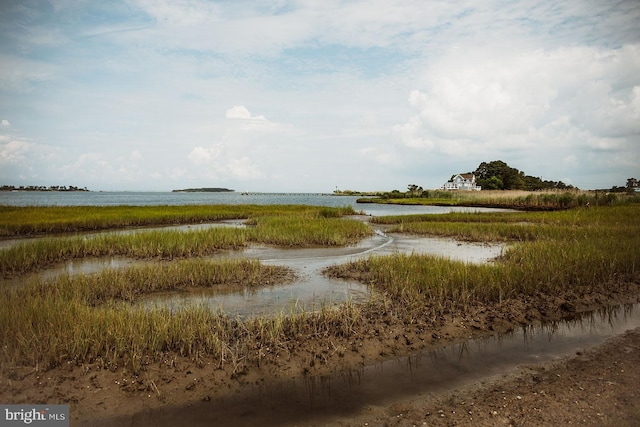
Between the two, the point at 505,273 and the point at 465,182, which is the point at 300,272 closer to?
the point at 505,273

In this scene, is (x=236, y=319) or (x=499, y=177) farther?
(x=499, y=177)

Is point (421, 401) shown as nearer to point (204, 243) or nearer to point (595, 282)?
point (595, 282)

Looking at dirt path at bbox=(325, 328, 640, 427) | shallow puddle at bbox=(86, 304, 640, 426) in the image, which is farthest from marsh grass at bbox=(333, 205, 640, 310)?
dirt path at bbox=(325, 328, 640, 427)

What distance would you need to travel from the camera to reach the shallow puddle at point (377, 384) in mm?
4977

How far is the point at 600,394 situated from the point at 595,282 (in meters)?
6.74

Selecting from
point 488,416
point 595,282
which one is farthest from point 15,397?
point 595,282

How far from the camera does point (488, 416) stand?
4746 millimetres

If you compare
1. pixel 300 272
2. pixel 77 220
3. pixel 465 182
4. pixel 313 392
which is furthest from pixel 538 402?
pixel 465 182

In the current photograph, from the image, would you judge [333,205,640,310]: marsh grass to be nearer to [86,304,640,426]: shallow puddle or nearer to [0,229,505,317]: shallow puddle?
[0,229,505,317]: shallow puddle

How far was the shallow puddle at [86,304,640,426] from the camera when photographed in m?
4.98

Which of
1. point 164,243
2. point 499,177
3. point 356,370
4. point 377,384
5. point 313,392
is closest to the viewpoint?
point 313,392

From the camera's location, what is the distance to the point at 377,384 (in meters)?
5.78

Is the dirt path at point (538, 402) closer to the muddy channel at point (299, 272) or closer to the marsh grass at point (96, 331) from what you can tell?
the marsh grass at point (96, 331)

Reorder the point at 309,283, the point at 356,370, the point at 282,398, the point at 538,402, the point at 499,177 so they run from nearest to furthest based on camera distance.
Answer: the point at 538,402, the point at 282,398, the point at 356,370, the point at 309,283, the point at 499,177
